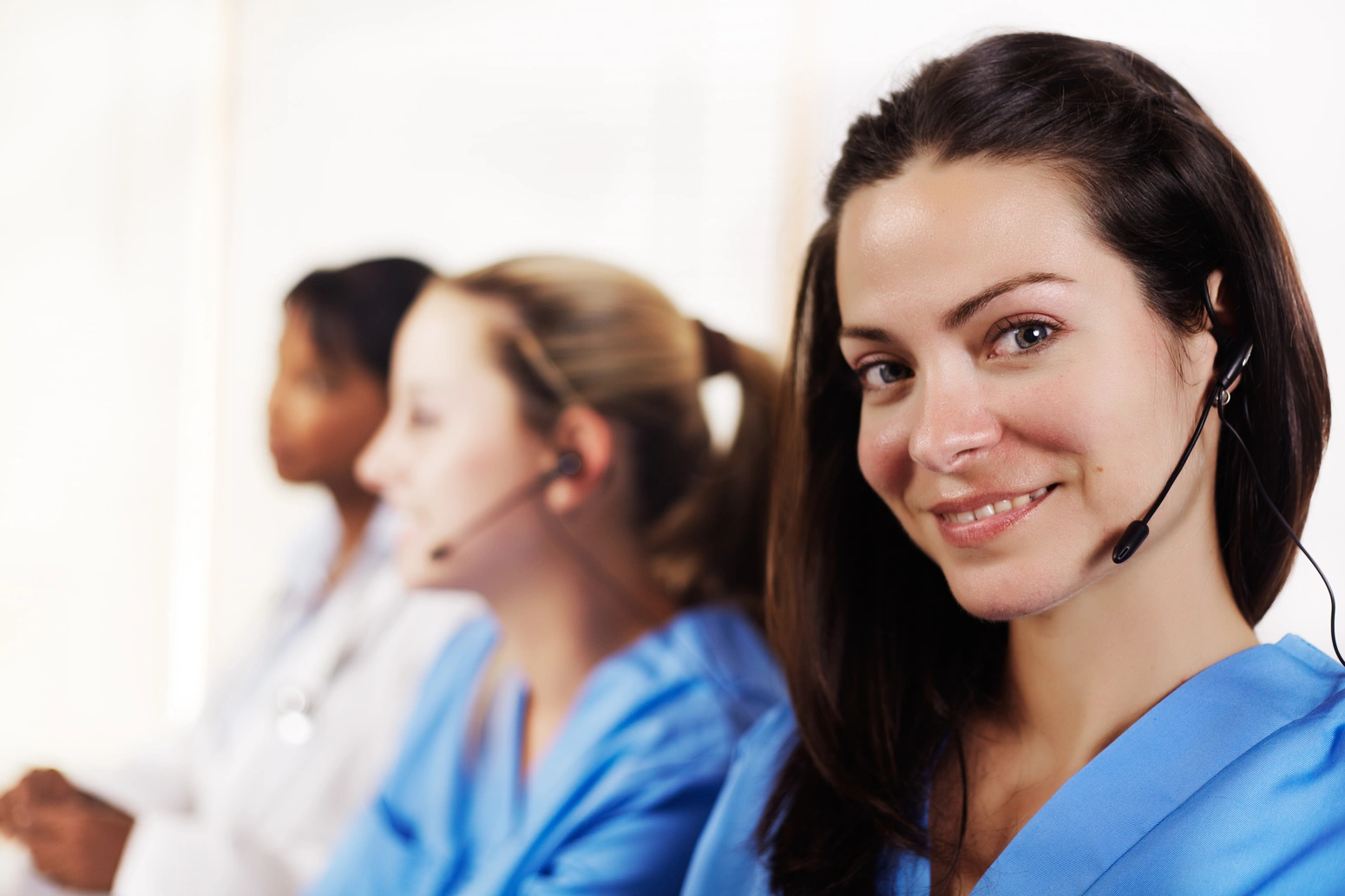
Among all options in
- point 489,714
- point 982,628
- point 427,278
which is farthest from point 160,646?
point 982,628

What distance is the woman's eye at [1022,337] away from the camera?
0.61m

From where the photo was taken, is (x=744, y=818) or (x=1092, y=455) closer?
(x=1092, y=455)

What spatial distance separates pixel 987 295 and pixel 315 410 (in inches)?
29.0

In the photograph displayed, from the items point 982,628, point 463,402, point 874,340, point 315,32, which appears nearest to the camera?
point 874,340

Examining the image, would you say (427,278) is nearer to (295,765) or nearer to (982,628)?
(295,765)

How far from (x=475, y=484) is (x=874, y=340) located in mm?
473

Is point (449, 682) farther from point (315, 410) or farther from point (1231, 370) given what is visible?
point (1231, 370)

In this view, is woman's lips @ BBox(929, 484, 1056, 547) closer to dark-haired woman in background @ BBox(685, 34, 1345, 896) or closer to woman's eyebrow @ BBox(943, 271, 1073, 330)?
dark-haired woman in background @ BBox(685, 34, 1345, 896)

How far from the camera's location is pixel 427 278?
3.57 feet

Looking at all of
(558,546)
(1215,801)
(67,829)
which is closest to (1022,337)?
(1215,801)

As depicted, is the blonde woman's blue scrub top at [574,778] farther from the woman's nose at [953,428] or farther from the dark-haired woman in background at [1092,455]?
the woman's nose at [953,428]

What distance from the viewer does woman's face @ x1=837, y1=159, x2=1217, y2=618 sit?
1.97ft

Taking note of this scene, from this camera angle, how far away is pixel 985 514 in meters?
0.65

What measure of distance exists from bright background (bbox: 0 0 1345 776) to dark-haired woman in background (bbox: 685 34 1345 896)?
380mm
